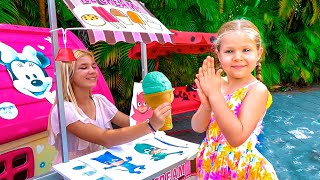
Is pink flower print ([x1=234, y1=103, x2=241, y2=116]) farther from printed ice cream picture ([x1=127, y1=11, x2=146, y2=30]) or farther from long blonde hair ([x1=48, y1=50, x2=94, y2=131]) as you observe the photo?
long blonde hair ([x1=48, y1=50, x2=94, y2=131])

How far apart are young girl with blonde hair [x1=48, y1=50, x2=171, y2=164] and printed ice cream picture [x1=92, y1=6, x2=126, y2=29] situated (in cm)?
41

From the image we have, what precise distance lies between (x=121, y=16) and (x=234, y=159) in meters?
0.89

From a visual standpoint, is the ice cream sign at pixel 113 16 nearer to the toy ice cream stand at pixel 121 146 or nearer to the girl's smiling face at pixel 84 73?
the toy ice cream stand at pixel 121 146

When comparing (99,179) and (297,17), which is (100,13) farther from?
(297,17)

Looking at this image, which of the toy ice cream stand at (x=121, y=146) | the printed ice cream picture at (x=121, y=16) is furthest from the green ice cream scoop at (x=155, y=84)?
the printed ice cream picture at (x=121, y=16)

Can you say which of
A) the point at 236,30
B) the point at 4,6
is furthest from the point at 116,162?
the point at 4,6

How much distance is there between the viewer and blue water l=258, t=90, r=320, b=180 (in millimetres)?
3426

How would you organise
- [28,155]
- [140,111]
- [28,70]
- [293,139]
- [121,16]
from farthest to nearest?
[293,139] < [28,70] < [28,155] < [140,111] < [121,16]

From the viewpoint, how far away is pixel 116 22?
1446 mm

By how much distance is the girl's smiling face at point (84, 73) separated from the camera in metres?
1.82

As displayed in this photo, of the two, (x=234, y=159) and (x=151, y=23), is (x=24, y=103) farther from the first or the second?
(x=234, y=159)

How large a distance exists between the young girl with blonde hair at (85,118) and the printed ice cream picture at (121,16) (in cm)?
43

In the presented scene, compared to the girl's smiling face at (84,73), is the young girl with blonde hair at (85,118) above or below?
below

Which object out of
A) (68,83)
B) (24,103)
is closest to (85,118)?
(68,83)
